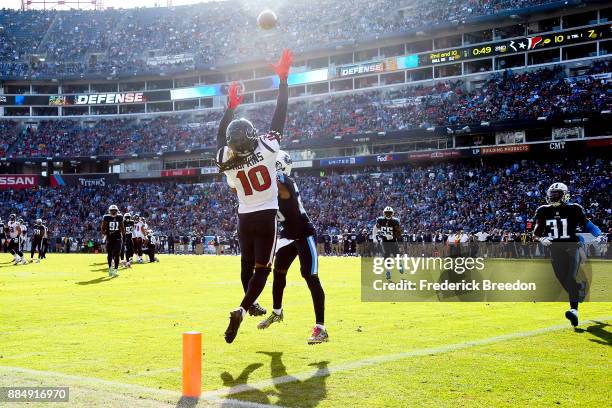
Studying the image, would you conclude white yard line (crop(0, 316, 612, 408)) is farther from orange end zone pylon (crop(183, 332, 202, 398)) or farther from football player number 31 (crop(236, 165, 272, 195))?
football player number 31 (crop(236, 165, 272, 195))

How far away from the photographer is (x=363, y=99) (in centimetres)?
5712

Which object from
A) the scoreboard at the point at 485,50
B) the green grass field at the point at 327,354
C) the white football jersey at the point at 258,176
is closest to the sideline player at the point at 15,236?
the green grass field at the point at 327,354

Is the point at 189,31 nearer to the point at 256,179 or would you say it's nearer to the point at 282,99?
the point at 282,99

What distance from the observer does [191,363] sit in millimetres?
5344

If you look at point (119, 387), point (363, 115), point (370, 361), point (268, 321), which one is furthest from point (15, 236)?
point (363, 115)

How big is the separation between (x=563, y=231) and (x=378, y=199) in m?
38.4

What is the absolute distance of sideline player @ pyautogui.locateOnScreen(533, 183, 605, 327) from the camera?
10.4m

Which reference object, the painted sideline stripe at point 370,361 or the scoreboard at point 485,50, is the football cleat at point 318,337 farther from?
the scoreboard at point 485,50

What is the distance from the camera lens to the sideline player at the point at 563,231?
10.4 meters

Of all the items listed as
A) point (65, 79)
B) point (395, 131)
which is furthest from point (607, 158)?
point (65, 79)

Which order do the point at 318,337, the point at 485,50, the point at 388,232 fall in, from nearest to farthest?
the point at 318,337
the point at 388,232
the point at 485,50

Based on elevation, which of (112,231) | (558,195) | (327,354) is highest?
(558,195)

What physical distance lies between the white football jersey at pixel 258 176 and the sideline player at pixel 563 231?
17.0 ft

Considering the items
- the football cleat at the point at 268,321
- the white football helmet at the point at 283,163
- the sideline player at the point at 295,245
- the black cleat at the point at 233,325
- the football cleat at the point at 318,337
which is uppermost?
the white football helmet at the point at 283,163
